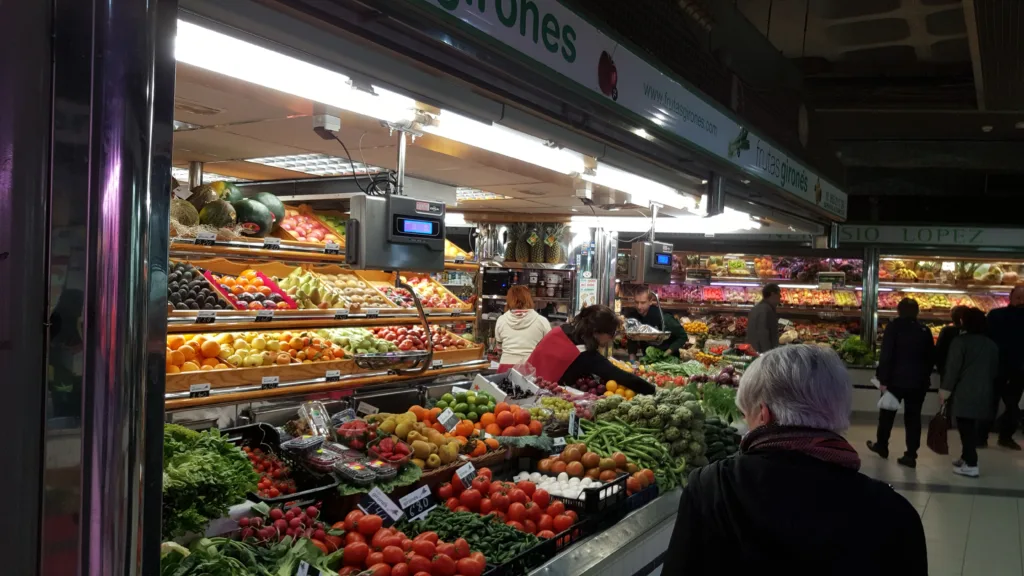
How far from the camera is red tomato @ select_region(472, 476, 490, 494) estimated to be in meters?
3.53

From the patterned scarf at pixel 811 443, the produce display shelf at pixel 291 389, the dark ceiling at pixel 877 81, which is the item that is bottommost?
the produce display shelf at pixel 291 389

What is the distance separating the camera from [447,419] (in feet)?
13.8

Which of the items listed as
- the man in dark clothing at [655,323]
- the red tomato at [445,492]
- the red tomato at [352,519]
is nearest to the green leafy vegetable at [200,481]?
the red tomato at [352,519]

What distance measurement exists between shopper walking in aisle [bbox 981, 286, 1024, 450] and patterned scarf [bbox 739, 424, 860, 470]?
9.57 metres

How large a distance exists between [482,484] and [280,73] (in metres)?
1.95

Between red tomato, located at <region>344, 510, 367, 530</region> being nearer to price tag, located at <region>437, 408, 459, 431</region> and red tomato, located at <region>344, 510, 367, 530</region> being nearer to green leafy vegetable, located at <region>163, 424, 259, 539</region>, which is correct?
green leafy vegetable, located at <region>163, 424, 259, 539</region>

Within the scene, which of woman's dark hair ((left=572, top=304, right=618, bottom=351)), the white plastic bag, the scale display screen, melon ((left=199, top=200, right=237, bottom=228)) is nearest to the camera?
the scale display screen

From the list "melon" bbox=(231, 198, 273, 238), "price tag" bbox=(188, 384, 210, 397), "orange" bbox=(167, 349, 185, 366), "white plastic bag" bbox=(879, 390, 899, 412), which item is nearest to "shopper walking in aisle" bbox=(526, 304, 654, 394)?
"melon" bbox=(231, 198, 273, 238)

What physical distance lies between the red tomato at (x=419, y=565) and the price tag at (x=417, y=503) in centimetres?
54

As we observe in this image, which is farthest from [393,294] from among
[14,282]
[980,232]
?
[980,232]

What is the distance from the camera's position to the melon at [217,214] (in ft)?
16.9

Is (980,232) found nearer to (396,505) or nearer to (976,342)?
(976,342)

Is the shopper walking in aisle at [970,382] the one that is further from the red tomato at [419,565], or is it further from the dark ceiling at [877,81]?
the red tomato at [419,565]

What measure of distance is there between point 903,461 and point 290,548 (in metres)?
8.02
